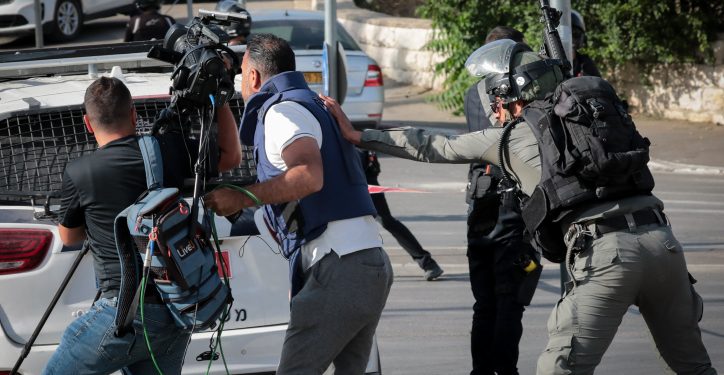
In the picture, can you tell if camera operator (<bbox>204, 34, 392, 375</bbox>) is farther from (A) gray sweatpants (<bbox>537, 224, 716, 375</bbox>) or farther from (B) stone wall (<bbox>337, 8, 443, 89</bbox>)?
(B) stone wall (<bbox>337, 8, 443, 89</bbox>)

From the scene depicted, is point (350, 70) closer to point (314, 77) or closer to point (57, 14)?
point (314, 77)

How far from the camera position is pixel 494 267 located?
5.90 meters

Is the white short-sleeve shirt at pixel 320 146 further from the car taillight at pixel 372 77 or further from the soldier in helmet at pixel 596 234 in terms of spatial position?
the car taillight at pixel 372 77

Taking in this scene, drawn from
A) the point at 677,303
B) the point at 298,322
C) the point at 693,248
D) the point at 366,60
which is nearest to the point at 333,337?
the point at 298,322

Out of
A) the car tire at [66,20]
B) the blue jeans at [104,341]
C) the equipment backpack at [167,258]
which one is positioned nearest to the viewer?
the equipment backpack at [167,258]

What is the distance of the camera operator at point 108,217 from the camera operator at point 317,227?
32 cm

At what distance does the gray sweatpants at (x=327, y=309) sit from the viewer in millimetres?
4305

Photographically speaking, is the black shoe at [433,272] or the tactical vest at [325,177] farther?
the black shoe at [433,272]

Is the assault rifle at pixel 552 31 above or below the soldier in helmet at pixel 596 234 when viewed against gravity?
above

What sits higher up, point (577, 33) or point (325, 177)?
point (325, 177)

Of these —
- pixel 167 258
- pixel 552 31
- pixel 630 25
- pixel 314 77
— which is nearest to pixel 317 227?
pixel 167 258

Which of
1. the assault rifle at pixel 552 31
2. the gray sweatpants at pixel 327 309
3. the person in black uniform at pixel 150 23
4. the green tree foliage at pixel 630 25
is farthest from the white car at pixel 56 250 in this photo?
the green tree foliage at pixel 630 25

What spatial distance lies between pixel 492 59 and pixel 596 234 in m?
1.00

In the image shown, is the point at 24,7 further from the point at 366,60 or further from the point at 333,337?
the point at 333,337
